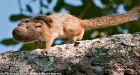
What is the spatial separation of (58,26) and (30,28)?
0.39 m

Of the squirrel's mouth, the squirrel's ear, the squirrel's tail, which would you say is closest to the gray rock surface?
the squirrel's mouth

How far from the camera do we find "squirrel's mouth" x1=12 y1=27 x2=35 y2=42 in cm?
362

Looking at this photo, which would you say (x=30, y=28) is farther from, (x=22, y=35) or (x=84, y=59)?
(x=84, y=59)

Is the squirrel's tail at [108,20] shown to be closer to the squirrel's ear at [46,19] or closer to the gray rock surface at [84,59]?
the squirrel's ear at [46,19]

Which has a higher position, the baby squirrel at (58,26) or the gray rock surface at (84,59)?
the baby squirrel at (58,26)

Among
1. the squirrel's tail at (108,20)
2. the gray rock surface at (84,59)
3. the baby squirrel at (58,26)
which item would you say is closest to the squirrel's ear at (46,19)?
the baby squirrel at (58,26)

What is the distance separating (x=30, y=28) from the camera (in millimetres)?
3871

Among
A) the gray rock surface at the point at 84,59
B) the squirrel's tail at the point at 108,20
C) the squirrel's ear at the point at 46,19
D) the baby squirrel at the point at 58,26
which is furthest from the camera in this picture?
the squirrel's tail at the point at 108,20

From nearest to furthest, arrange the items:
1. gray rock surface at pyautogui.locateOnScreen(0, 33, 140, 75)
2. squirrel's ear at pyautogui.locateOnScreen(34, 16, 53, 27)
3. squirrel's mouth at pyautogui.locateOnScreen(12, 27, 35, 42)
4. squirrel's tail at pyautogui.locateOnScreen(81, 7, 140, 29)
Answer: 1. gray rock surface at pyautogui.locateOnScreen(0, 33, 140, 75)
2. squirrel's mouth at pyautogui.locateOnScreen(12, 27, 35, 42)
3. squirrel's ear at pyautogui.locateOnScreen(34, 16, 53, 27)
4. squirrel's tail at pyautogui.locateOnScreen(81, 7, 140, 29)

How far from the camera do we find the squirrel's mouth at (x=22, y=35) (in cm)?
362

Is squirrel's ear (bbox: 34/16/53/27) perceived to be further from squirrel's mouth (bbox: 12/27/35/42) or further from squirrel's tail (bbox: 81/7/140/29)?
squirrel's tail (bbox: 81/7/140/29)

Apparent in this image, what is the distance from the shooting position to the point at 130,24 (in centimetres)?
511

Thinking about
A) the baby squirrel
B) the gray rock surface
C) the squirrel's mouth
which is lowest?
the gray rock surface

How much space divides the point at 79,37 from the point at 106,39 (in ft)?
4.04
